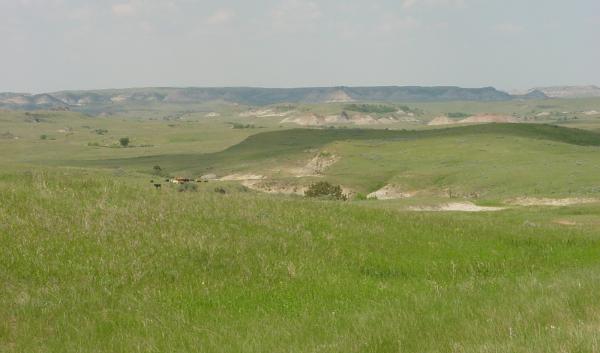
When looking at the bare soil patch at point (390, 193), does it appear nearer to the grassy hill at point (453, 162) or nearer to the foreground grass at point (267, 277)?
the grassy hill at point (453, 162)

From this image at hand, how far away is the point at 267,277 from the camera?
1205 cm

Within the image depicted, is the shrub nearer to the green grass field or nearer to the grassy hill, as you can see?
the grassy hill

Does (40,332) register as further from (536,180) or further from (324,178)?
(324,178)

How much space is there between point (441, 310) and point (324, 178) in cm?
5995

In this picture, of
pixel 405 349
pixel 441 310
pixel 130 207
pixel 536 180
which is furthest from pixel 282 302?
pixel 536 180

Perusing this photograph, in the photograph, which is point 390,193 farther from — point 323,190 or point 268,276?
point 268,276

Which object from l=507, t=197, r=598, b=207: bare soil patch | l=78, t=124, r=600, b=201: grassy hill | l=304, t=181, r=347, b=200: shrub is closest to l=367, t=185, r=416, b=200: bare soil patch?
l=78, t=124, r=600, b=201: grassy hill

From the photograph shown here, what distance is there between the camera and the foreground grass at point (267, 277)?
8.45 m

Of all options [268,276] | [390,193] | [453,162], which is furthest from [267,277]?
[453,162]

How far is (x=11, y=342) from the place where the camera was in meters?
8.80

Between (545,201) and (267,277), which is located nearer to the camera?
(267,277)

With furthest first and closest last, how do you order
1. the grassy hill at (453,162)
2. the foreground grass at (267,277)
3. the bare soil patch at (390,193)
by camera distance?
1. the bare soil patch at (390,193)
2. the grassy hill at (453,162)
3. the foreground grass at (267,277)

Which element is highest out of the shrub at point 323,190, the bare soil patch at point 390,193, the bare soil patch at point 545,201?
the bare soil patch at point 545,201

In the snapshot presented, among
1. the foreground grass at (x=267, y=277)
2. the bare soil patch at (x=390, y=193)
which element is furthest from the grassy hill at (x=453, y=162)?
the foreground grass at (x=267, y=277)
